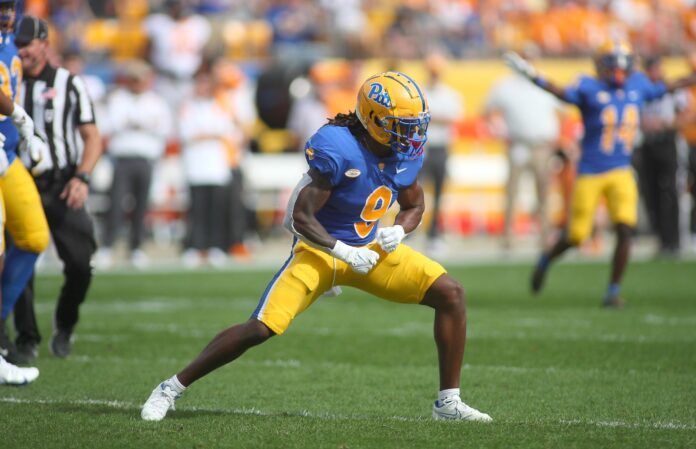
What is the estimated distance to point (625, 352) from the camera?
6.72 meters

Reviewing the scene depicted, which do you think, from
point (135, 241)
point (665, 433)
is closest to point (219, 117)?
point (135, 241)

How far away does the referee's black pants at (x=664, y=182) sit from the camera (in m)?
13.6

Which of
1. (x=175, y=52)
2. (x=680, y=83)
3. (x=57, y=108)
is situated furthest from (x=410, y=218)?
(x=175, y=52)

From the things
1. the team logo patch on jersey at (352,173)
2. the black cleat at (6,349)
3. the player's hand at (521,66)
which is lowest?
the black cleat at (6,349)

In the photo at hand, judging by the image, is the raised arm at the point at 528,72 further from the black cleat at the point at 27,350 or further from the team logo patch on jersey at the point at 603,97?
the black cleat at the point at 27,350

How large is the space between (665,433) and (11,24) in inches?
149

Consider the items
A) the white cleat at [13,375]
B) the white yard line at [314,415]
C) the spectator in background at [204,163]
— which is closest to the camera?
the white yard line at [314,415]

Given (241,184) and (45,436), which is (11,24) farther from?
(241,184)

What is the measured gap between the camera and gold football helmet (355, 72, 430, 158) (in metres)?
4.70

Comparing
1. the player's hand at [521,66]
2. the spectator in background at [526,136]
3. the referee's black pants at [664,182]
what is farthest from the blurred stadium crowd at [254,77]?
the player's hand at [521,66]

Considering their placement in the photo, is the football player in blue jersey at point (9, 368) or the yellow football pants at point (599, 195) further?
the yellow football pants at point (599, 195)

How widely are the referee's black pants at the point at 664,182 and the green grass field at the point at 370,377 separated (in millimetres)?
3870

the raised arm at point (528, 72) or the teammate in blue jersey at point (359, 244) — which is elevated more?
the raised arm at point (528, 72)

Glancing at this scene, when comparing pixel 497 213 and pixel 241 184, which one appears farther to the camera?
pixel 497 213
